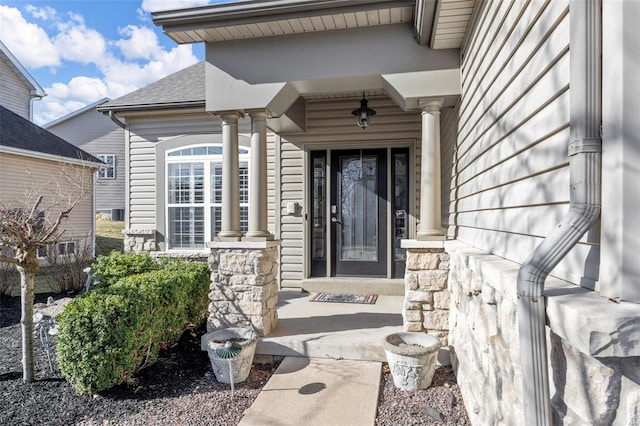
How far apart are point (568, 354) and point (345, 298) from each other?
3822 mm

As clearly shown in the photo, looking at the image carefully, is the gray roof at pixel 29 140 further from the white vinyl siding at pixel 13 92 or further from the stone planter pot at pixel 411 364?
the stone planter pot at pixel 411 364

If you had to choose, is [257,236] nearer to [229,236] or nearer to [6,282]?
[229,236]

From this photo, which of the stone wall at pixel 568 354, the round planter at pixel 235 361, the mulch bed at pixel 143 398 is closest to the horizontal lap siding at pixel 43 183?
the mulch bed at pixel 143 398

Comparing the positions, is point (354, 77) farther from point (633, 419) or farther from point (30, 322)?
point (30, 322)

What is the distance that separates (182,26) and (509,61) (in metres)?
2.83

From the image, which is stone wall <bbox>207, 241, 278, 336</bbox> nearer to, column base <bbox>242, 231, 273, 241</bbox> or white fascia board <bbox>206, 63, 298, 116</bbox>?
column base <bbox>242, 231, 273, 241</bbox>

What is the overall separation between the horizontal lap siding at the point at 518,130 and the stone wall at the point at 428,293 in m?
Result: 0.46

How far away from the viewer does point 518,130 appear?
5.81ft

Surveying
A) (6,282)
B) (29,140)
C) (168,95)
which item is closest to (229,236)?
(168,95)

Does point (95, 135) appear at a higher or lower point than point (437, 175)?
higher

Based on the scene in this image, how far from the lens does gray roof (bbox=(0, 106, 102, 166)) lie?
8664 millimetres

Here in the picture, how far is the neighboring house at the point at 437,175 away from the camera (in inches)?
41.3

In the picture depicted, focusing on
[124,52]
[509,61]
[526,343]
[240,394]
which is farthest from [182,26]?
[124,52]

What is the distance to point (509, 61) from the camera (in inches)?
76.5
